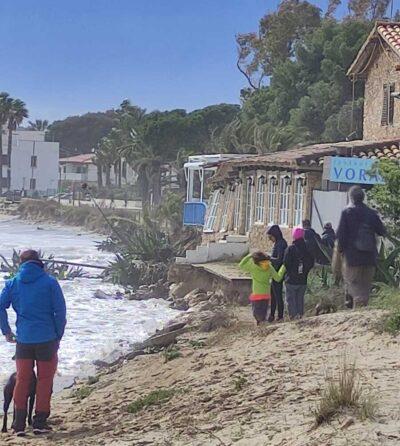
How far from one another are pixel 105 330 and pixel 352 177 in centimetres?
653

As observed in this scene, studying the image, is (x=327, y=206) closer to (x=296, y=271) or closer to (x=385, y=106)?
(x=385, y=106)

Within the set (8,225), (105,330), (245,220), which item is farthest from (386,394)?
(8,225)

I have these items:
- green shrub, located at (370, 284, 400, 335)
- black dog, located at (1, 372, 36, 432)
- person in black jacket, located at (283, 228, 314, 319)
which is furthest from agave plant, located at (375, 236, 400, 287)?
black dog, located at (1, 372, 36, 432)

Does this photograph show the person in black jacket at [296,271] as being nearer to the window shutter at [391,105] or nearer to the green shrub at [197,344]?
the green shrub at [197,344]

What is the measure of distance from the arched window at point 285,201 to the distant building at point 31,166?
74.1 metres

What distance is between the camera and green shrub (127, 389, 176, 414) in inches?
336

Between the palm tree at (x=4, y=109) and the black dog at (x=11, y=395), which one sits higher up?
the palm tree at (x=4, y=109)

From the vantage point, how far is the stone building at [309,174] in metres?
21.4

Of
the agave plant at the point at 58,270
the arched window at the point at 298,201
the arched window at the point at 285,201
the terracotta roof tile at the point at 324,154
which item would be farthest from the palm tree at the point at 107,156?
the terracotta roof tile at the point at 324,154

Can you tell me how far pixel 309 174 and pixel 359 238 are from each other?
11610mm

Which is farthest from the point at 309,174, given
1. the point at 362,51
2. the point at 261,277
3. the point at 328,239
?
the point at 261,277

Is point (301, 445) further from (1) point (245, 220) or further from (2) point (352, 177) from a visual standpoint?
(1) point (245, 220)

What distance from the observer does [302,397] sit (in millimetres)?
7020

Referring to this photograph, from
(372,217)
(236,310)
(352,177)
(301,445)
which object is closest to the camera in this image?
(301,445)
